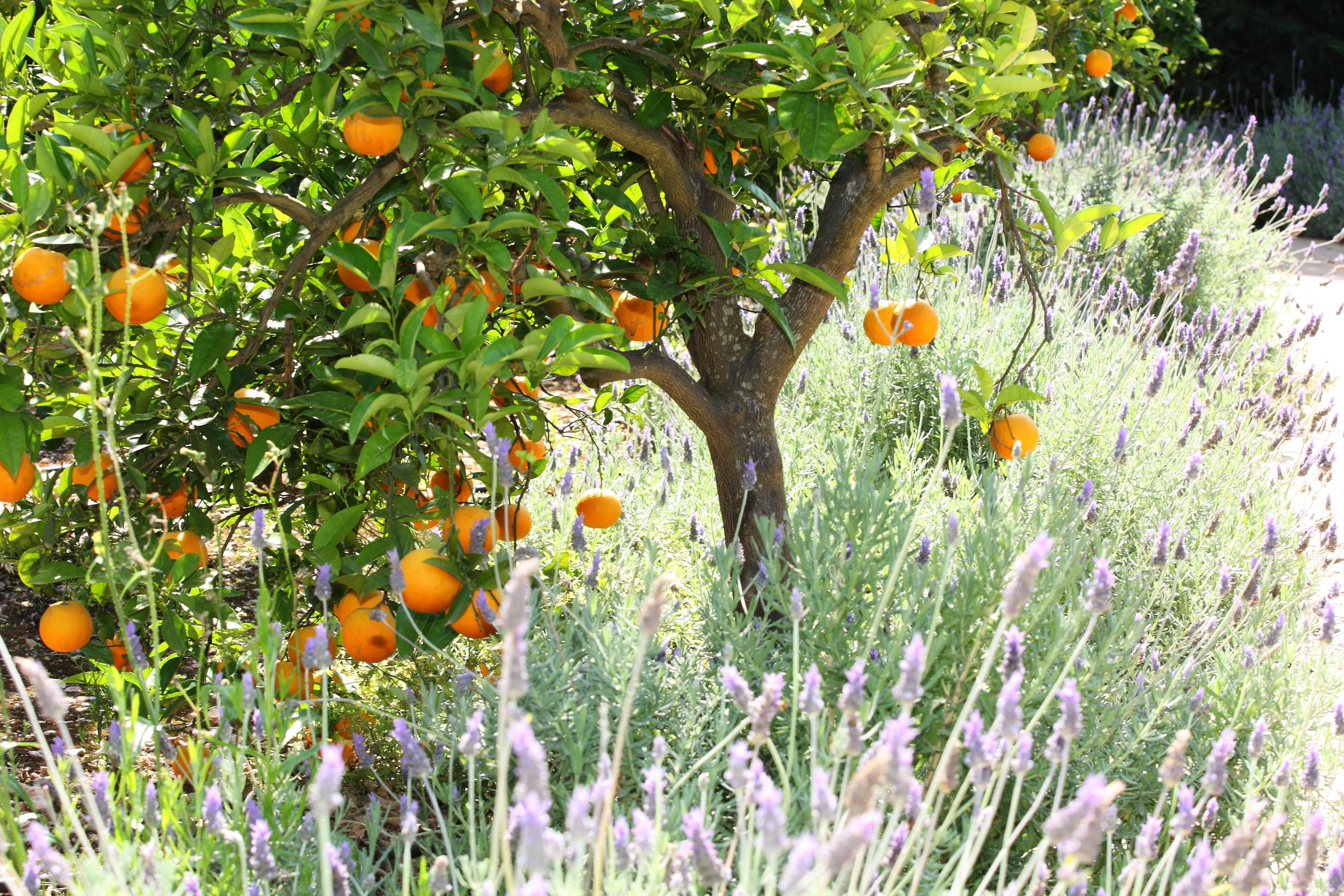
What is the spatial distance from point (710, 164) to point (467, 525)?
93cm

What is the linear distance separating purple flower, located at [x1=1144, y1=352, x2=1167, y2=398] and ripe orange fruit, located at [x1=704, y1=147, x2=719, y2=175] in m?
1.08

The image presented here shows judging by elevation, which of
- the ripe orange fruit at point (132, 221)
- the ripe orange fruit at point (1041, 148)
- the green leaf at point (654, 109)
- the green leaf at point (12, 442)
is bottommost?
the green leaf at point (12, 442)

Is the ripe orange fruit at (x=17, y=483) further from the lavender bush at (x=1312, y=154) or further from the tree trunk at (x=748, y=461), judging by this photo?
the lavender bush at (x=1312, y=154)

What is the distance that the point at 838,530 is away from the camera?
1.79 m

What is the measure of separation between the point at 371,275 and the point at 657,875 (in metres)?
0.87

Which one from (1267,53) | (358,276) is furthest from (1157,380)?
(1267,53)

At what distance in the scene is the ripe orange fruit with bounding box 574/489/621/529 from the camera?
6.52 feet

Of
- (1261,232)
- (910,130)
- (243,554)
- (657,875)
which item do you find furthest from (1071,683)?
(1261,232)

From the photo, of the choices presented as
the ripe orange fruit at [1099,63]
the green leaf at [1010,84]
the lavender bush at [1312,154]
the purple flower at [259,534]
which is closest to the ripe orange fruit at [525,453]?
the purple flower at [259,534]

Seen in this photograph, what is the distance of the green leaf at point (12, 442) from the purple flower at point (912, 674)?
1139 mm

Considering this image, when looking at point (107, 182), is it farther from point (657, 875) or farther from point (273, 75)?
point (657, 875)

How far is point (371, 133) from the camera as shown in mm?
1427

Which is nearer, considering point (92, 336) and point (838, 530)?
point (92, 336)

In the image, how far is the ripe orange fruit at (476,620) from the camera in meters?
1.55
